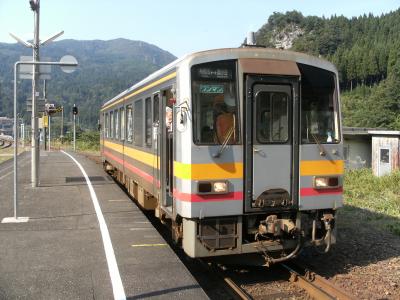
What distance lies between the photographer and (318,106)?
680cm

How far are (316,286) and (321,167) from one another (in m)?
1.54

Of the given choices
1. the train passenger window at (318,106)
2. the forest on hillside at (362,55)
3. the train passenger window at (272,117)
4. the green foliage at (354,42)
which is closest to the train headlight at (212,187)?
the train passenger window at (272,117)

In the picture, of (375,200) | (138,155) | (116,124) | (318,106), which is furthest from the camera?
(116,124)

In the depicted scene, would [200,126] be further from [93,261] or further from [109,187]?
[109,187]

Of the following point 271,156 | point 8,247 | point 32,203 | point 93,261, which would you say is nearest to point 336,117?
point 271,156

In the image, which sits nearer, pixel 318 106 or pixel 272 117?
pixel 272 117

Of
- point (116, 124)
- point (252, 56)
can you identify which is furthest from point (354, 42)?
point (252, 56)

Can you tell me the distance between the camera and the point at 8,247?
6992 millimetres

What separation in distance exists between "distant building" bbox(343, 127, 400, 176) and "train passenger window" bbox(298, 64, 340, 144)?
546 inches

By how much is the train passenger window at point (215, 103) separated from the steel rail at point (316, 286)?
6.75 ft

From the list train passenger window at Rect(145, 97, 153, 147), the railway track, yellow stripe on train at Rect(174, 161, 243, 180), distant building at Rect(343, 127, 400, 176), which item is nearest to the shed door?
distant building at Rect(343, 127, 400, 176)

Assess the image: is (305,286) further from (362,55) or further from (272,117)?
(362,55)

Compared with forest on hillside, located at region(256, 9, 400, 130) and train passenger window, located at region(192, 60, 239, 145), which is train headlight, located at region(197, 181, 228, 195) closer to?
train passenger window, located at region(192, 60, 239, 145)

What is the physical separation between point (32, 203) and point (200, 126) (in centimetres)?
582
